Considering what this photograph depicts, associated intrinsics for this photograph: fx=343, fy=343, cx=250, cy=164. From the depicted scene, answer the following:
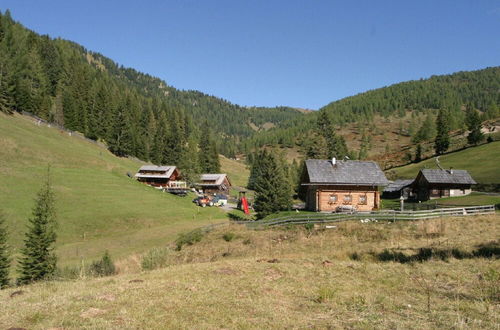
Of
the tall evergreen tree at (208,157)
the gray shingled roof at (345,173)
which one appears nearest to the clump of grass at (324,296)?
the gray shingled roof at (345,173)

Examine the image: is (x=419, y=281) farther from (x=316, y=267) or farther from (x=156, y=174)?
(x=156, y=174)

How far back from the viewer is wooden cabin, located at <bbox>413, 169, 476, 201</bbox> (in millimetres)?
62219

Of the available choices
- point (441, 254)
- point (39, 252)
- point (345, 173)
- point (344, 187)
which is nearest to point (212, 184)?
point (345, 173)

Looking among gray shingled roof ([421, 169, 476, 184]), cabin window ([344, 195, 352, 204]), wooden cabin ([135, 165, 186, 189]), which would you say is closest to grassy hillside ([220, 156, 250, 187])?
wooden cabin ([135, 165, 186, 189])

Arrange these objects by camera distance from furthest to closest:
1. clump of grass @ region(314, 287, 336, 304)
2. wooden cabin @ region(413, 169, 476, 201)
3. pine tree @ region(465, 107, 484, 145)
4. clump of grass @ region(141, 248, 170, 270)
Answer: pine tree @ region(465, 107, 484, 145)
wooden cabin @ region(413, 169, 476, 201)
clump of grass @ region(141, 248, 170, 270)
clump of grass @ region(314, 287, 336, 304)

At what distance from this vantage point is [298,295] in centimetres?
1273

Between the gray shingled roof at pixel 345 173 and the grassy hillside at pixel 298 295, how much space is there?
23.7 meters

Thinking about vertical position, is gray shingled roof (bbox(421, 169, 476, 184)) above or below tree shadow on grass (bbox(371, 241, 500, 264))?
above

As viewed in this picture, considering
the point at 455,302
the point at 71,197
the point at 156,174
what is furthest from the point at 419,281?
the point at 156,174

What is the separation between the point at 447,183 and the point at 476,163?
27.3 meters

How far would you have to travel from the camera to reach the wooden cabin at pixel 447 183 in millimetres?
62219

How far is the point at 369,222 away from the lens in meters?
33.6

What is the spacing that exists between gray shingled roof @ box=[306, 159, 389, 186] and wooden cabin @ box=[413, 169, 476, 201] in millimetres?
21290

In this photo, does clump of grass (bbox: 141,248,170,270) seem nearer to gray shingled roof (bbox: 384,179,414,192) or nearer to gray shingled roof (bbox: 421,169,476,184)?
gray shingled roof (bbox: 421,169,476,184)
